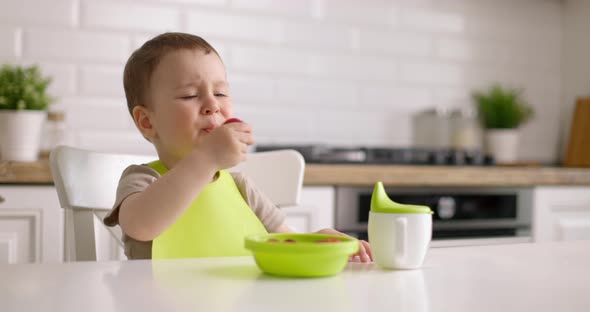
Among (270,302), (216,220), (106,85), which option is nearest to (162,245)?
(216,220)

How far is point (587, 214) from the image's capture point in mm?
2484

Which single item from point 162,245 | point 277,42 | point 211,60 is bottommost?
point 162,245

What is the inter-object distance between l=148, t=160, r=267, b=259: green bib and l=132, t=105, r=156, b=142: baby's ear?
18 cm

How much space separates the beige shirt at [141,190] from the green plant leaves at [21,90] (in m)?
1.04

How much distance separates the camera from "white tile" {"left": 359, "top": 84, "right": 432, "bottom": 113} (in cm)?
278

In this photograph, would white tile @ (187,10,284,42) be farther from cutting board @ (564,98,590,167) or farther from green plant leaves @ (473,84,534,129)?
cutting board @ (564,98,590,167)

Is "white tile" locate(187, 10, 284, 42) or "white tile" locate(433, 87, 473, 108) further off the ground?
"white tile" locate(187, 10, 284, 42)

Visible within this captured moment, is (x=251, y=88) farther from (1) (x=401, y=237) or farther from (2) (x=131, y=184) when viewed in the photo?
(1) (x=401, y=237)

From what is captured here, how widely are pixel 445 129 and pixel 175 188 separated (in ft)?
7.02

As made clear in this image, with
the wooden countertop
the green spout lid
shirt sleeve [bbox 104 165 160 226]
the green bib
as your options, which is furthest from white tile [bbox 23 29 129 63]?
the green spout lid

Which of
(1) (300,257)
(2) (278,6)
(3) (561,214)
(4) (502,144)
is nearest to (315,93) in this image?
(2) (278,6)

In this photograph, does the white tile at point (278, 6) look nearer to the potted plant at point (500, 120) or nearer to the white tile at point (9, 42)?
the white tile at point (9, 42)

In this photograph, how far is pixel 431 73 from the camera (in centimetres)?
293

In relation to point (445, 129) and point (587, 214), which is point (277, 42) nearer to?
point (445, 129)
